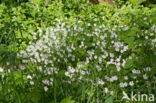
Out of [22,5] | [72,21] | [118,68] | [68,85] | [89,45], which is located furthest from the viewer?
[22,5]

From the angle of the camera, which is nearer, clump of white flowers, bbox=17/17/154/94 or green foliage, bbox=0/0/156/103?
green foliage, bbox=0/0/156/103

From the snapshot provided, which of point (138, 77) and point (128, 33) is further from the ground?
point (128, 33)

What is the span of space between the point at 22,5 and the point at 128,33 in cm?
357

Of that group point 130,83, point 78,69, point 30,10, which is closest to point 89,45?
point 78,69

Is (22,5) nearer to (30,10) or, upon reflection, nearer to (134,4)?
(30,10)

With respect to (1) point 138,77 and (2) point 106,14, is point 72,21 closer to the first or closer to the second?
(2) point 106,14

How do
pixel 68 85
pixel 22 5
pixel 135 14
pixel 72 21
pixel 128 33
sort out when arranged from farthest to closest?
pixel 22 5
pixel 72 21
pixel 135 14
pixel 128 33
pixel 68 85

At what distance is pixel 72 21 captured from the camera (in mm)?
6691

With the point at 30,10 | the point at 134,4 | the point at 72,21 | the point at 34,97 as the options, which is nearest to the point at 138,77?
the point at 34,97

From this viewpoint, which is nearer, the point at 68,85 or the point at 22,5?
the point at 68,85

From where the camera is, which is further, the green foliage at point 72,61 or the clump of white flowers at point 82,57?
the clump of white flowers at point 82,57

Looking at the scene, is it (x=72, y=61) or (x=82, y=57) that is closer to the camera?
(x=72, y=61)

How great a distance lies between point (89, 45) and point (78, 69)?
1181 mm

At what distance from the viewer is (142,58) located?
381cm
